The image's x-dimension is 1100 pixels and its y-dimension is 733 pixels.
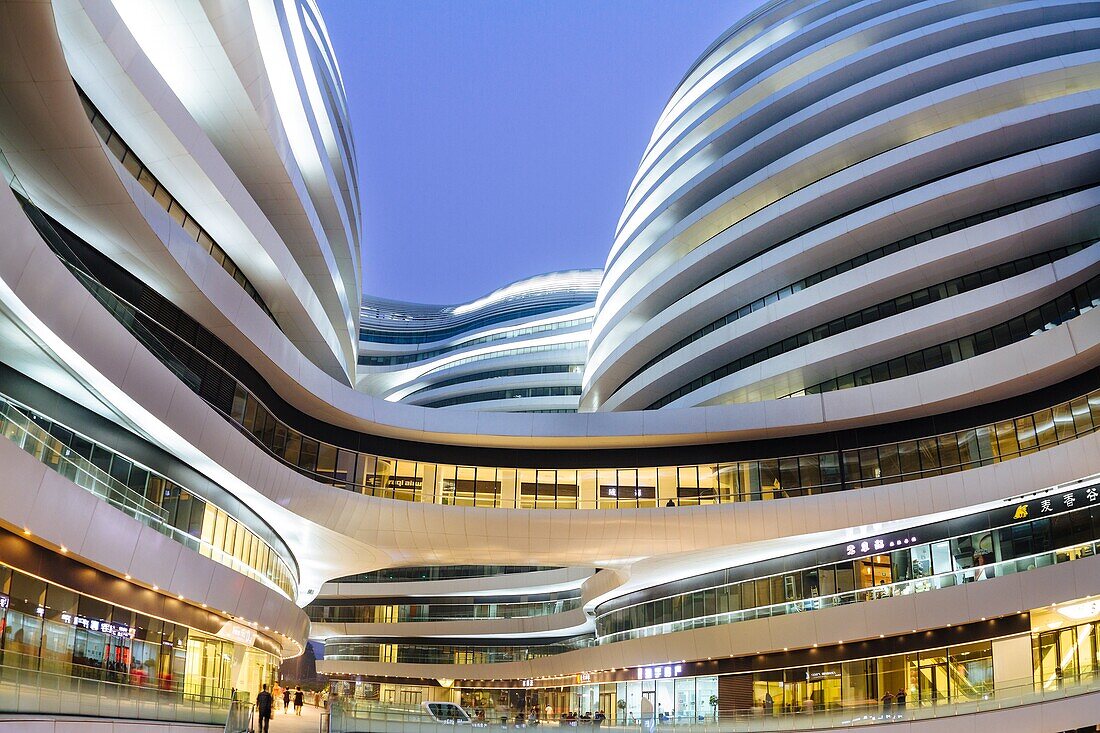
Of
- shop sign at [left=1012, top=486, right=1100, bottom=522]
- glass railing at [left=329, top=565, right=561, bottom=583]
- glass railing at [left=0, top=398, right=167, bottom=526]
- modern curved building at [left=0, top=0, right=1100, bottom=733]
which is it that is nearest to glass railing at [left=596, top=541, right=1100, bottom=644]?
modern curved building at [left=0, top=0, right=1100, bottom=733]

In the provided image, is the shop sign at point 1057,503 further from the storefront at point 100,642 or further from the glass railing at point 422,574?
the glass railing at point 422,574

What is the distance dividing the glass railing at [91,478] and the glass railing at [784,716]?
5942 millimetres

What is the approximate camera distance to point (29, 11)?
15969 mm

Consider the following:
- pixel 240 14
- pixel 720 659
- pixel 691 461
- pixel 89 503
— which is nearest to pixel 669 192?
pixel 691 461

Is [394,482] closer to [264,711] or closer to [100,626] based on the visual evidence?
[264,711]

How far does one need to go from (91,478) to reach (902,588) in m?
28.1

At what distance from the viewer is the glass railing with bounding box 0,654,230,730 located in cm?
1548

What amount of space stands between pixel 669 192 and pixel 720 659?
98.8ft

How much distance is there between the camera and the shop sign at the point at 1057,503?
3079 cm

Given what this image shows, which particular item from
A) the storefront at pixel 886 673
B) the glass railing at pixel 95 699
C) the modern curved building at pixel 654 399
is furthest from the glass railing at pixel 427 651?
the glass railing at pixel 95 699

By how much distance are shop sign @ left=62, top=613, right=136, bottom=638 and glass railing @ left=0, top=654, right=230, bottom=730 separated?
2522 mm

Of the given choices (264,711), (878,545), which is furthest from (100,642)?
(878,545)

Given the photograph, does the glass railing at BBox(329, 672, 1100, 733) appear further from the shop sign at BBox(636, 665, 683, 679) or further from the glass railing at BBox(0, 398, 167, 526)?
the shop sign at BBox(636, 665, 683, 679)

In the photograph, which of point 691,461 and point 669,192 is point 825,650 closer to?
point 691,461
